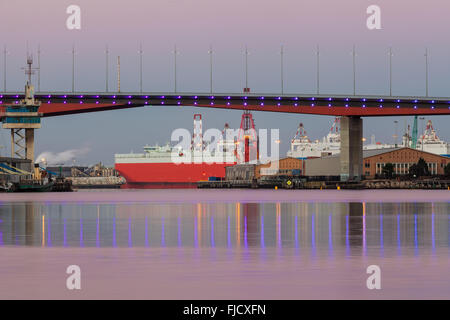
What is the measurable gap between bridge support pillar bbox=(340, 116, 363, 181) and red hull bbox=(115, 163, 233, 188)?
64.3 m

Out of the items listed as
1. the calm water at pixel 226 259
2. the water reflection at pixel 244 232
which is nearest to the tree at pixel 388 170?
the water reflection at pixel 244 232

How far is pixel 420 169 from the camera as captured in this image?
146 meters

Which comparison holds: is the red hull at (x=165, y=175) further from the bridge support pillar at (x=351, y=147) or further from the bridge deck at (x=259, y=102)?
the bridge support pillar at (x=351, y=147)

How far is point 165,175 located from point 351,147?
7290 cm

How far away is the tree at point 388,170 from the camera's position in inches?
5733

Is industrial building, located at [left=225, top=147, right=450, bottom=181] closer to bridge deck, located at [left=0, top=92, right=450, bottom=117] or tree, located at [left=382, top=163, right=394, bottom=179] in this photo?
tree, located at [left=382, top=163, right=394, bottom=179]

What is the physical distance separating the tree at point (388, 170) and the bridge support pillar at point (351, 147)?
22066 mm

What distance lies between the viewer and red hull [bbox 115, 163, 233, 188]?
186125 mm

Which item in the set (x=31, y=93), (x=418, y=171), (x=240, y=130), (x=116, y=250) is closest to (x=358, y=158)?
(x=418, y=171)

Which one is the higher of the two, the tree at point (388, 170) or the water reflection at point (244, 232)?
the tree at point (388, 170)

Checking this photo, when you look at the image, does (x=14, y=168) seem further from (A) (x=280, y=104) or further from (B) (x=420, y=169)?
(B) (x=420, y=169)

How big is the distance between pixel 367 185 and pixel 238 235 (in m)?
105

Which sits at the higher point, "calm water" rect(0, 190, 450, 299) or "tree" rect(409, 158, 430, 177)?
"tree" rect(409, 158, 430, 177)

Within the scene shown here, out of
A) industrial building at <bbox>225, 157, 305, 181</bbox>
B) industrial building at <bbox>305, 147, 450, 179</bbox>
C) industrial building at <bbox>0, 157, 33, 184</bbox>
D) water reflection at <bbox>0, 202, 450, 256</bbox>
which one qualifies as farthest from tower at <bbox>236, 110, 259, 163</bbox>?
water reflection at <bbox>0, 202, 450, 256</bbox>
